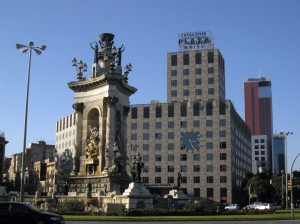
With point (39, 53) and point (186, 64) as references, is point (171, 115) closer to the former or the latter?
point (186, 64)

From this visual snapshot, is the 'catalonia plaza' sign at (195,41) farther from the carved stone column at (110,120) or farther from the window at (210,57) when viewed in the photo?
the carved stone column at (110,120)

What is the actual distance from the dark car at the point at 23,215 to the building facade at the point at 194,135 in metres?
85.2

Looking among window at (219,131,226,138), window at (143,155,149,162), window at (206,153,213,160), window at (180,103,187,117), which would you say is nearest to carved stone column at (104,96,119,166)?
window at (206,153,213,160)

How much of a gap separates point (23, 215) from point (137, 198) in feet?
77.0

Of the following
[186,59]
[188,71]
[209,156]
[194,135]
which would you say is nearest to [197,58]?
[186,59]

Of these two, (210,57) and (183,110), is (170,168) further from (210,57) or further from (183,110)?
(210,57)

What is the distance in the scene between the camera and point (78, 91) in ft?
209

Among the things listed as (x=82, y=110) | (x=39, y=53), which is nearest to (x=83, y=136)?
(x=82, y=110)

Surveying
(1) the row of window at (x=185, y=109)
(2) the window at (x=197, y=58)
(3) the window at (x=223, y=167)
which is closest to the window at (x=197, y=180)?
(3) the window at (x=223, y=167)

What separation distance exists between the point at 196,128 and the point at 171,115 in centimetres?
732

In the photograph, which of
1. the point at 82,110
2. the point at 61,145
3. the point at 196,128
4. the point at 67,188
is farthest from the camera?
the point at 61,145

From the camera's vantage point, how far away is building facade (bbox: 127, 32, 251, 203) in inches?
4434

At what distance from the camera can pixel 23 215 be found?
2405 centimetres

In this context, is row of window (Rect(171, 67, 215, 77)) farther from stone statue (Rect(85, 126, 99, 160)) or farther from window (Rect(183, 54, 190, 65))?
stone statue (Rect(85, 126, 99, 160))
